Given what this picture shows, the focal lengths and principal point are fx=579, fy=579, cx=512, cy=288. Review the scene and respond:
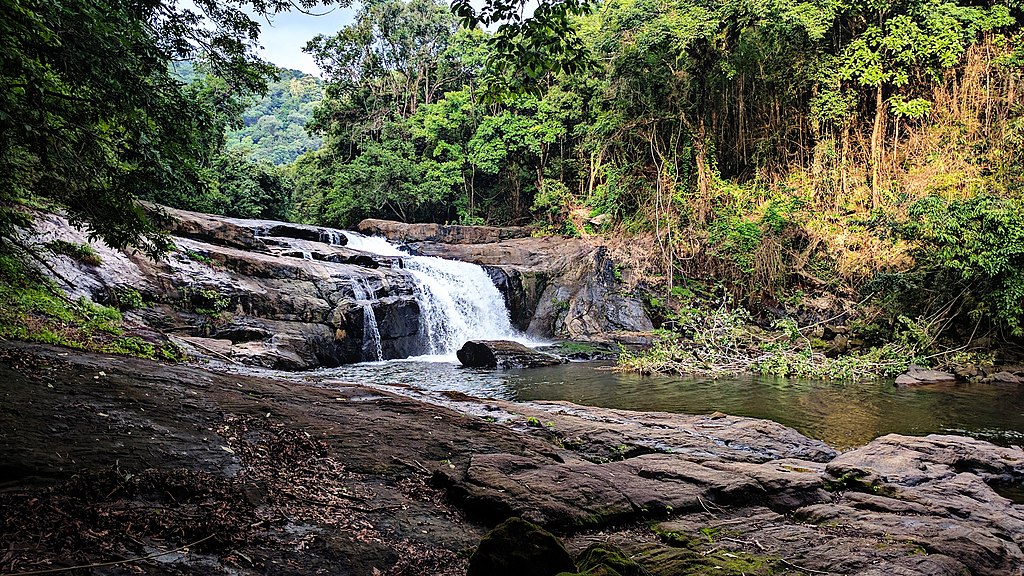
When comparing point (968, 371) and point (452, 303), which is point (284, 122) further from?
point (968, 371)

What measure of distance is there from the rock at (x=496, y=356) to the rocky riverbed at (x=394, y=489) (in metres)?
7.52

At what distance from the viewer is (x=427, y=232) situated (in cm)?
2178

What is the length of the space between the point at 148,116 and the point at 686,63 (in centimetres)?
1901

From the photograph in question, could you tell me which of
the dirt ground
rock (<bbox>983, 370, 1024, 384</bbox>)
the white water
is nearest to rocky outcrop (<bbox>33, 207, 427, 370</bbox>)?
the white water

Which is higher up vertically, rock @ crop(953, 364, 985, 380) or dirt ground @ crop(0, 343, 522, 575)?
dirt ground @ crop(0, 343, 522, 575)

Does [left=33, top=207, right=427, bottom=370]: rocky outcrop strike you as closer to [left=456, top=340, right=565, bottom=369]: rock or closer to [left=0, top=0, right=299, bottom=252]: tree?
[left=456, top=340, right=565, bottom=369]: rock

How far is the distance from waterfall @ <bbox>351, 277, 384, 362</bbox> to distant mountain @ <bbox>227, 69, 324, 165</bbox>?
37.7 metres

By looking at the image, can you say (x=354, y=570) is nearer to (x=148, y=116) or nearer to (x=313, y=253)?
(x=148, y=116)

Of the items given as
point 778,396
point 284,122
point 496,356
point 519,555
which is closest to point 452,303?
point 496,356

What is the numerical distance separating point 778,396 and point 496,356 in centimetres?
603

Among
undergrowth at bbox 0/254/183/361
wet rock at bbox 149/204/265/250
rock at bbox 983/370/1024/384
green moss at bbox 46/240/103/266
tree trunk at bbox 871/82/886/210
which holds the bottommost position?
rock at bbox 983/370/1024/384

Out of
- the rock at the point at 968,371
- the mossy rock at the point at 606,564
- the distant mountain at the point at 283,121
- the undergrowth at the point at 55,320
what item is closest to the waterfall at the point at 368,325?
the undergrowth at the point at 55,320

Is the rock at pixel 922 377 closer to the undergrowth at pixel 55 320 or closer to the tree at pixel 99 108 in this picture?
the tree at pixel 99 108

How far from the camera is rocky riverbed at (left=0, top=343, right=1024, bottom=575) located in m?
2.51
